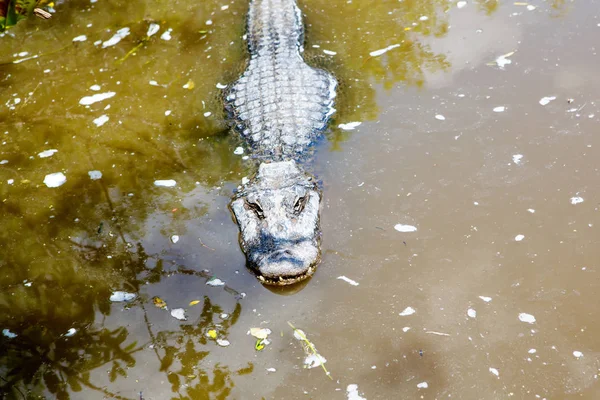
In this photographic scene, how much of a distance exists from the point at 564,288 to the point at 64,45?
267 inches

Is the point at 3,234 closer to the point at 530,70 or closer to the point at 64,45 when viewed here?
the point at 64,45

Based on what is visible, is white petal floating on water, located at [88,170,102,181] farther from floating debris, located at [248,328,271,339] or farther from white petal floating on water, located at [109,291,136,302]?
floating debris, located at [248,328,271,339]

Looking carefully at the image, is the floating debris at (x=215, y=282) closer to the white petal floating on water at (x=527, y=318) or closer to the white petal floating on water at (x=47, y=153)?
the white petal floating on water at (x=527, y=318)

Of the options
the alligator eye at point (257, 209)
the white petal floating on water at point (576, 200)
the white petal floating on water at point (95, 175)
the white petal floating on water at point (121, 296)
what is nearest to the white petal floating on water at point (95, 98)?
the white petal floating on water at point (95, 175)

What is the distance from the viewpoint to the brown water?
3.45 metres

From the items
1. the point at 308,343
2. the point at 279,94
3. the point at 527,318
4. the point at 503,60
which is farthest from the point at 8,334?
the point at 503,60

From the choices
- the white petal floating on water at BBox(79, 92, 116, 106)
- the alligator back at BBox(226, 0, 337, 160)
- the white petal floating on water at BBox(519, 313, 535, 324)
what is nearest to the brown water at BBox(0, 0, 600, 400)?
the white petal floating on water at BBox(519, 313, 535, 324)

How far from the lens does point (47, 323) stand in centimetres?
397

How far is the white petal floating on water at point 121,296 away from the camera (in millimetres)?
4078

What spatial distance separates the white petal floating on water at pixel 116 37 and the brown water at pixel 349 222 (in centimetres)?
26

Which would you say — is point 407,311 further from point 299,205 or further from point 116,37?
point 116,37

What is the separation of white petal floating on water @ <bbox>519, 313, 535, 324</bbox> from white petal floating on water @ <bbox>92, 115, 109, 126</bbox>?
4623 mm

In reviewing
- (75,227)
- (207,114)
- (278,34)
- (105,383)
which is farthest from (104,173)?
(278,34)

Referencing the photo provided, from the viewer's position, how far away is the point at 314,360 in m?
3.47
